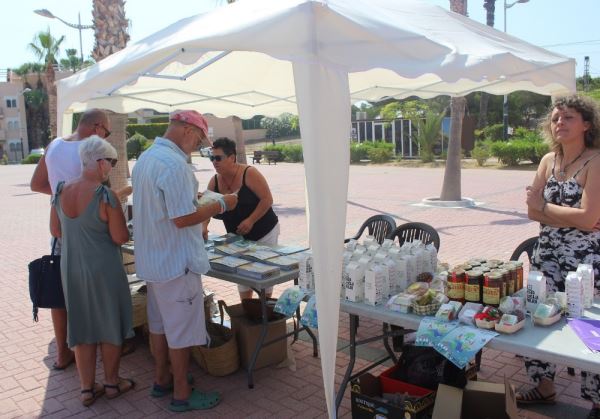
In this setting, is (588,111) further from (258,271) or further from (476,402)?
(258,271)

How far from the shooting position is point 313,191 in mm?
2506

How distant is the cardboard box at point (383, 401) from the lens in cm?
275

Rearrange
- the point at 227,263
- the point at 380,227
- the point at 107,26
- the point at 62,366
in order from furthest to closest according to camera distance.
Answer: the point at 107,26
the point at 380,227
the point at 62,366
the point at 227,263

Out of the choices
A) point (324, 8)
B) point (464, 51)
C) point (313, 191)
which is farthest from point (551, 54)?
point (313, 191)

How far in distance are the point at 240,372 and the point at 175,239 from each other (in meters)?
1.36

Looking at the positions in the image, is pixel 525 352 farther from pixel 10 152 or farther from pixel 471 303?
pixel 10 152

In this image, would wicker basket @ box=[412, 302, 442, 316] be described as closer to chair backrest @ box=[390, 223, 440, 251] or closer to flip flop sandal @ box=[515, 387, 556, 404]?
flip flop sandal @ box=[515, 387, 556, 404]

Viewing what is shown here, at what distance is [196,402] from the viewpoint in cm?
349

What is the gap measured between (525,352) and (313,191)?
1.18 m

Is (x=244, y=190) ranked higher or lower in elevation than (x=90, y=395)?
higher

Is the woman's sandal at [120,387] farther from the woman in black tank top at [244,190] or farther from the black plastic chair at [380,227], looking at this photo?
the black plastic chair at [380,227]

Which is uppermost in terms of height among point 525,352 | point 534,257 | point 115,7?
point 115,7

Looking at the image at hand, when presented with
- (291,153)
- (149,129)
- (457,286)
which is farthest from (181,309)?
(149,129)

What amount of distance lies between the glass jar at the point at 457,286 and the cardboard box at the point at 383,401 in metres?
0.52
